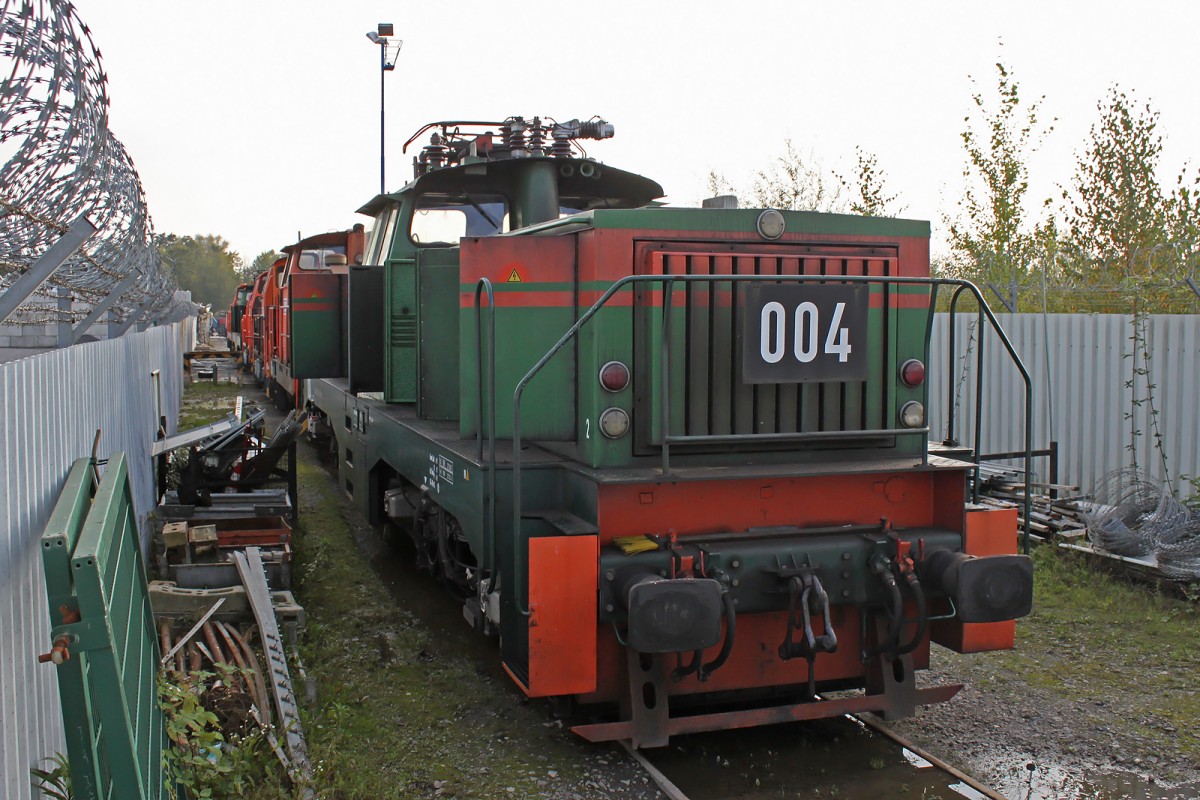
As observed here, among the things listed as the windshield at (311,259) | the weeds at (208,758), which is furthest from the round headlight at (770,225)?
the windshield at (311,259)

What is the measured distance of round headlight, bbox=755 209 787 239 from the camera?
4.93 m

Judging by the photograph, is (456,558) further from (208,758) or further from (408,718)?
(208,758)

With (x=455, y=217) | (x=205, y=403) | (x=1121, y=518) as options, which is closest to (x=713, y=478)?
(x=455, y=217)

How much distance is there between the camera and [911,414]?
5.22 m

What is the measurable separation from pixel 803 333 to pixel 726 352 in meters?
0.41

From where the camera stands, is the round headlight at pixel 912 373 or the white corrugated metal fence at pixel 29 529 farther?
the round headlight at pixel 912 373

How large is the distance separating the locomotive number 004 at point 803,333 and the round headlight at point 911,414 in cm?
56

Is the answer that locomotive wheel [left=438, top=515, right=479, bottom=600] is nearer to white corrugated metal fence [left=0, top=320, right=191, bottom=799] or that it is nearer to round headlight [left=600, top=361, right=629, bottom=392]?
round headlight [left=600, top=361, right=629, bottom=392]

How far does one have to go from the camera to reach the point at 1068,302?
42.0 feet

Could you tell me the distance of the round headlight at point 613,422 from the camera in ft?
15.7

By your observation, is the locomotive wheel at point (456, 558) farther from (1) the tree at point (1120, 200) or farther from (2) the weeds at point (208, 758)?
(1) the tree at point (1120, 200)

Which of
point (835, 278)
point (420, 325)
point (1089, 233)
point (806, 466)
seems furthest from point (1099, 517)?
Answer: point (1089, 233)

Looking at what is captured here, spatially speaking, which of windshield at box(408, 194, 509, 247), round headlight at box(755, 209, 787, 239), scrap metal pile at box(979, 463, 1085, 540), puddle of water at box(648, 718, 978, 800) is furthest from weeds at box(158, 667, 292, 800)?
scrap metal pile at box(979, 463, 1085, 540)

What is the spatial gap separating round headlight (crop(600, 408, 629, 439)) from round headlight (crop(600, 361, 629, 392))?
0.10 m
